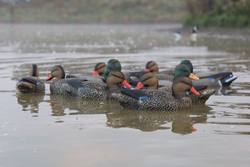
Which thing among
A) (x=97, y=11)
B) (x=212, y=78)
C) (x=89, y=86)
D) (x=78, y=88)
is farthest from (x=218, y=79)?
(x=97, y=11)

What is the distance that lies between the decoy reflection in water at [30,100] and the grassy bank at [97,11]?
58.2 metres

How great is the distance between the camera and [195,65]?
2211cm

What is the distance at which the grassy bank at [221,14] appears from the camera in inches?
1660

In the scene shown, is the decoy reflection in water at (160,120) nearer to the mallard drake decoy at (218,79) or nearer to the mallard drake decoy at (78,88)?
the mallard drake decoy at (78,88)

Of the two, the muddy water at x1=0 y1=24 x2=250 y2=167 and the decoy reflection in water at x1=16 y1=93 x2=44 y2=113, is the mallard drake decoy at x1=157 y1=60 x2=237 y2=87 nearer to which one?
the muddy water at x1=0 y1=24 x2=250 y2=167

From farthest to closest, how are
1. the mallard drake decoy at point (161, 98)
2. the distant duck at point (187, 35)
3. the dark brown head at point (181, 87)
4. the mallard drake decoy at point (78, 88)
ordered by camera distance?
the distant duck at point (187, 35) < the mallard drake decoy at point (78, 88) < the dark brown head at point (181, 87) < the mallard drake decoy at point (161, 98)

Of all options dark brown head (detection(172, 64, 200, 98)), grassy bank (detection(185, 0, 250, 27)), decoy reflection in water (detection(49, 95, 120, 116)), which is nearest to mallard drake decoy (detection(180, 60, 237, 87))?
dark brown head (detection(172, 64, 200, 98))

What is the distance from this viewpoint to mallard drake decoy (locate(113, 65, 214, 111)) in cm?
1266

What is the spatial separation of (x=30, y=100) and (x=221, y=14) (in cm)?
3336

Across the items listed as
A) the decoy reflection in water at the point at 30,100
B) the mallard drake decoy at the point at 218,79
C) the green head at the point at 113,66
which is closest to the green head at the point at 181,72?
the green head at the point at 113,66

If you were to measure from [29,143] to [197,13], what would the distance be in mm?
41543

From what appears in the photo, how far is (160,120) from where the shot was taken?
12.1 m

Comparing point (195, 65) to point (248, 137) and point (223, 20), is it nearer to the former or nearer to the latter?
point (248, 137)

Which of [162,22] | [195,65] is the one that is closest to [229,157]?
[195,65]
